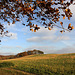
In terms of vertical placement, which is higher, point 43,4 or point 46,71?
point 43,4

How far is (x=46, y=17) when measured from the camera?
813cm

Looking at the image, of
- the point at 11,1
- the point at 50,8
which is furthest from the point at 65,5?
the point at 11,1

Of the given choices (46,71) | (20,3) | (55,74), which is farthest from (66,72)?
(20,3)

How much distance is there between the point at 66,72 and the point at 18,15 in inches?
312

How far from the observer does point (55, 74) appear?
12836 mm

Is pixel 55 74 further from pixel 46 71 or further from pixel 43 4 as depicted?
pixel 43 4

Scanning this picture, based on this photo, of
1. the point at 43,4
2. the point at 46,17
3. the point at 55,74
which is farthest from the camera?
the point at 55,74

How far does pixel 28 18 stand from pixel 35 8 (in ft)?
3.33

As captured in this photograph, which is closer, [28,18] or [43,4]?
[43,4]

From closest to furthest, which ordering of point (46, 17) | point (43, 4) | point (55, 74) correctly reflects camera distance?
point (43, 4) → point (46, 17) → point (55, 74)

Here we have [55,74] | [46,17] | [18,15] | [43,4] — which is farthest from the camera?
[55,74]

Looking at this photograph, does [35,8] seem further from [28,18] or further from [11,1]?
[11,1]

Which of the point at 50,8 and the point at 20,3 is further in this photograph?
the point at 20,3

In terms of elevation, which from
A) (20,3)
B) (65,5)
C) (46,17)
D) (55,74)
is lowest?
(55,74)
